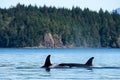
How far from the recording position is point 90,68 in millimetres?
57062

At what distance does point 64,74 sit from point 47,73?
2230mm

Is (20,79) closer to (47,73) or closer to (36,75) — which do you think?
(36,75)

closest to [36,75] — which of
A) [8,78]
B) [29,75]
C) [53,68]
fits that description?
[29,75]

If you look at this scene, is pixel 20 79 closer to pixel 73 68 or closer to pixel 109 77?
pixel 109 77

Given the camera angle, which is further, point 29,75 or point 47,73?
point 47,73

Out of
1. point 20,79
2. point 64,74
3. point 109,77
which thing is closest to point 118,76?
point 109,77

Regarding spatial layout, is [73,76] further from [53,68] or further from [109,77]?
[53,68]

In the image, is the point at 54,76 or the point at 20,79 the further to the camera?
the point at 54,76

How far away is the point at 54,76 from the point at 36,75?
1.55m

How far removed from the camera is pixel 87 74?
161ft

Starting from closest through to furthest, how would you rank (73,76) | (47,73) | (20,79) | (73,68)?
(20,79), (73,76), (47,73), (73,68)

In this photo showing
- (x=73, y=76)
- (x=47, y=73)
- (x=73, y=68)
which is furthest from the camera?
(x=73, y=68)

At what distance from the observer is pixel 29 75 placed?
1871 inches

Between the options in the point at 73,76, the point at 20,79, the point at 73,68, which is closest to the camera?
the point at 20,79
